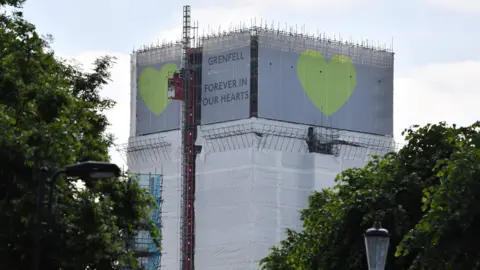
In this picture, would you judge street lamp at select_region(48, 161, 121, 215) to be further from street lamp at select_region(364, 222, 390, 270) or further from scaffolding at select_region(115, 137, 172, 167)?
scaffolding at select_region(115, 137, 172, 167)

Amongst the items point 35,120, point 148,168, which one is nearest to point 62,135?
point 35,120


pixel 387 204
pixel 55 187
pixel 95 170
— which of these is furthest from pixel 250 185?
pixel 95 170

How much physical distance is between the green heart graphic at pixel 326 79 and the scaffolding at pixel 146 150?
15581 mm

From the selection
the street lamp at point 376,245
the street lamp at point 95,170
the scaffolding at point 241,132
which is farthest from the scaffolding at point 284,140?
the street lamp at point 95,170

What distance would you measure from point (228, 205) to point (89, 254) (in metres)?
111

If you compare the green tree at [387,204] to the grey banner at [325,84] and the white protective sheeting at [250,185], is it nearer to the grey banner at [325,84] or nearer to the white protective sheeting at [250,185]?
the white protective sheeting at [250,185]

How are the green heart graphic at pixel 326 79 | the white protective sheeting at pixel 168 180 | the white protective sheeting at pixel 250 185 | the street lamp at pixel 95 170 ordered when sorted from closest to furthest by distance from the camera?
the street lamp at pixel 95 170 < the white protective sheeting at pixel 250 185 < the white protective sheeting at pixel 168 180 < the green heart graphic at pixel 326 79

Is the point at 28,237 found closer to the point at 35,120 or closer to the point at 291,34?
the point at 35,120

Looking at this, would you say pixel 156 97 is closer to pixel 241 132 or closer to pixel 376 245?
pixel 241 132

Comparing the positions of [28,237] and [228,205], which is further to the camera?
[228,205]

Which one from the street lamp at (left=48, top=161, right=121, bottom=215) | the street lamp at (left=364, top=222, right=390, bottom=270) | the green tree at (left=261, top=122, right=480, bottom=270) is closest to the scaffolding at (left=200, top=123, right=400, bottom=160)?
the green tree at (left=261, top=122, right=480, bottom=270)

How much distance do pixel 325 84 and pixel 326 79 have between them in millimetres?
534

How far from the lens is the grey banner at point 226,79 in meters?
152

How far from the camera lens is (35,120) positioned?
40.1 m
